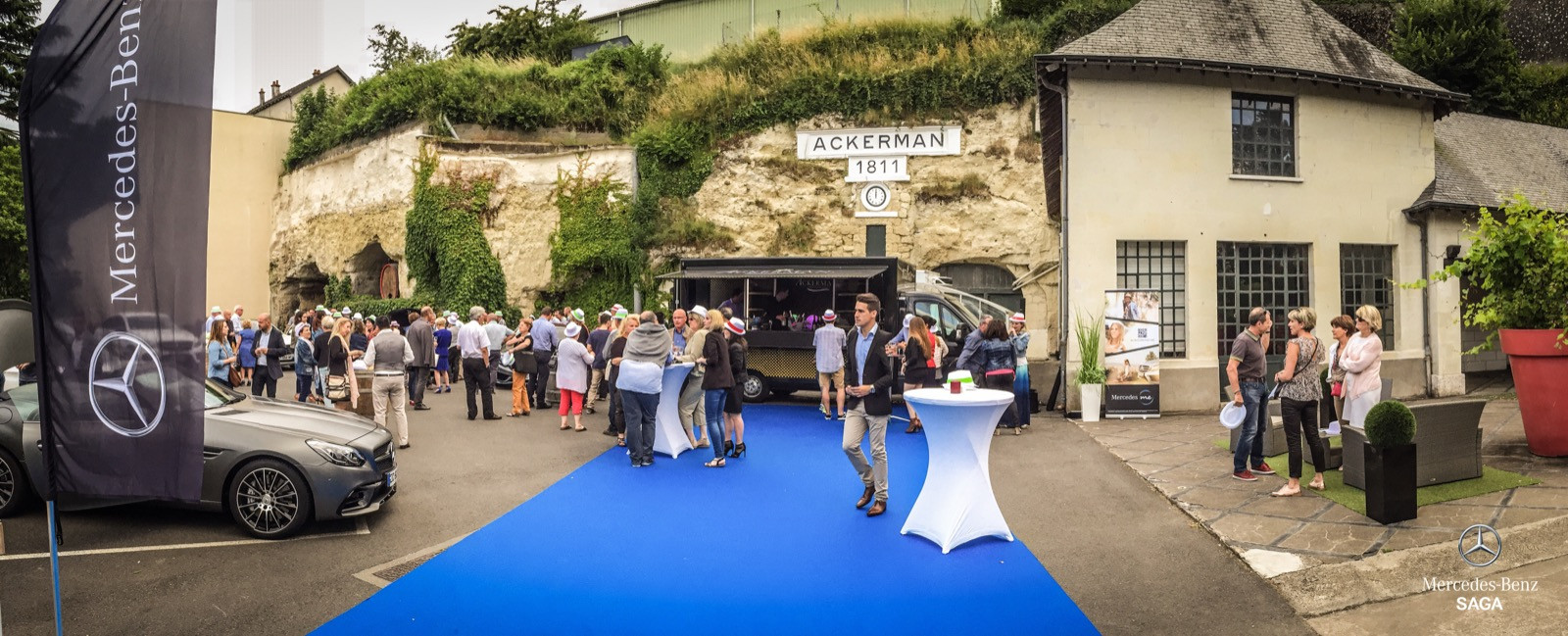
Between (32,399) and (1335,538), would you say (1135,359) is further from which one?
(32,399)

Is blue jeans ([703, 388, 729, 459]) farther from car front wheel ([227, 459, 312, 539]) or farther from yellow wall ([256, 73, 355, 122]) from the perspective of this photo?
yellow wall ([256, 73, 355, 122])

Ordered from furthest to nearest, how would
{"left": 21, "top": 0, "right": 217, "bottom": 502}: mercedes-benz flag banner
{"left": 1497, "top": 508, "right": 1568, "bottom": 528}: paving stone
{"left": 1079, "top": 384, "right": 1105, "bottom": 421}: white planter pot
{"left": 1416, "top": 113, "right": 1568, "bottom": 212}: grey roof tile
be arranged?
1. {"left": 1416, "top": 113, "right": 1568, "bottom": 212}: grey roof tile
2. {"left": 1079, "top": 384, "right": 1105, "bottom": 421}: white planter pot
3. {"left": 1497, "top": 508, "right": 1568, "bottom": 528}: paving stone
4. {"left": 21, "top": 0, "right": 217, "bottom": 502}: mercedes-benz flag banner

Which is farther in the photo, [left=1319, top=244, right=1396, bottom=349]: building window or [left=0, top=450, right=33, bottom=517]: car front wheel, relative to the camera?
[left=1319, top=244, right=1396, bottom=349]: building window

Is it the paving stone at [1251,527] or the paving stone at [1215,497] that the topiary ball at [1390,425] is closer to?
the paving stone at [1251,527]

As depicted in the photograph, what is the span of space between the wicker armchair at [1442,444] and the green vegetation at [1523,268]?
5.48 ft

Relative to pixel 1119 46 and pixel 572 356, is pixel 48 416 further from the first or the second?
pixel 1119 46

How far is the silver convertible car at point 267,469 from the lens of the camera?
7137mm

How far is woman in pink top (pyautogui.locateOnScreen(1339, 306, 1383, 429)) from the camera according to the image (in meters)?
8.57

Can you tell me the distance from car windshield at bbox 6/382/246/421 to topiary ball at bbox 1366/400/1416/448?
951 centimetres

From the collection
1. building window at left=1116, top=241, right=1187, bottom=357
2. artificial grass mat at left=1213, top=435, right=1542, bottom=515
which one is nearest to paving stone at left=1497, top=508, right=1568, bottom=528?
artificial grass mat at left=1213, top=435, right=1542, bottom=515

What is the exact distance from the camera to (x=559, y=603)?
5668mm

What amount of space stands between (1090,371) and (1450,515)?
6.59 metres

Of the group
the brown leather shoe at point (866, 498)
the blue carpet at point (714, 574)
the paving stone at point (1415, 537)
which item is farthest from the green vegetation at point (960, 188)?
the paving stone at point (1415, 537)

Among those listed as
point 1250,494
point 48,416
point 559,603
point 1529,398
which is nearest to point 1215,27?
point 1529,398
